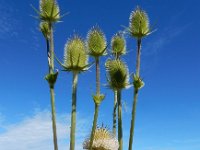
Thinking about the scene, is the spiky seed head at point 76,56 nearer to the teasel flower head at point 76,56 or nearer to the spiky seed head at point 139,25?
the teasel flower head at point 76,56

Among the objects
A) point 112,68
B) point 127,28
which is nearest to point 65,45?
point 112,68

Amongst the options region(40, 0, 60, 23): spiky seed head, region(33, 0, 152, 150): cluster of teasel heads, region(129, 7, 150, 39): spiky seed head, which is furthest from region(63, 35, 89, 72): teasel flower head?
region(129, 7, 150, 39): spiky seed head

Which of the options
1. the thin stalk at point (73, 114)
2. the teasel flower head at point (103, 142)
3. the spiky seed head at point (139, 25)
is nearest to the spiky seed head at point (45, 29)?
the thin stalk at point (73, 114)

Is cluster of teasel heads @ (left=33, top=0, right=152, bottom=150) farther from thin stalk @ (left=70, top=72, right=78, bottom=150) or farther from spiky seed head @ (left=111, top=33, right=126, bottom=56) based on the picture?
spiky seed head @ (left=111, top=33, right=126, bottom=56)

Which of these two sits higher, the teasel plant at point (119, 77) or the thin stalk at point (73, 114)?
the teasel plant at point (119, 77)

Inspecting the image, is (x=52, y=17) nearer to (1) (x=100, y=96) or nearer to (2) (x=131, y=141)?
(1) (x=100, y=96)

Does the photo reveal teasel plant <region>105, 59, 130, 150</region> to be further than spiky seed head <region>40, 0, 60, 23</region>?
Yes

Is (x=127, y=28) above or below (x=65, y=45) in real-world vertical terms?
above

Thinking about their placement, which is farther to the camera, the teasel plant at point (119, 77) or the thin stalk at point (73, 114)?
the teasel plant at point (119, 77)
